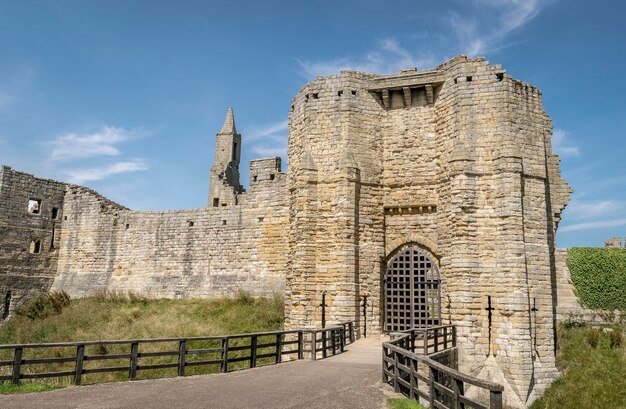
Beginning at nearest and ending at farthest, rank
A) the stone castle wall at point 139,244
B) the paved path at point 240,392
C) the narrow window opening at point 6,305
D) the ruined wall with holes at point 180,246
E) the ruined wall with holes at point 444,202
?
the paved path at point 240,392 < the ruined wall with holes at point 444,202 < the ruined wall with holes at point 180,246 < the stone castle wall at point 139,244 < the narrow window opening at point 6,305

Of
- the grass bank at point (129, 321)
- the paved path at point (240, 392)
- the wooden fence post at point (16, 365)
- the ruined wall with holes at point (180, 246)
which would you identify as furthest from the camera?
the ruined wall with holes at point (180, 246)

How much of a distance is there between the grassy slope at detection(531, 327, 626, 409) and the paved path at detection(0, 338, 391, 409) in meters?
6.67

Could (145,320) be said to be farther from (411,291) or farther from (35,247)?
(411,291)

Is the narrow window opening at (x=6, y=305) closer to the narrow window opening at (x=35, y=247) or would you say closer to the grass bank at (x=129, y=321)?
the grass bank at (x=129, y=321)

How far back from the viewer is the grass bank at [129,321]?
18.6 m

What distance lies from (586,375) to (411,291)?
565 cm

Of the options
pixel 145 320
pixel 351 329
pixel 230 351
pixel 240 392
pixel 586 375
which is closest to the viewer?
pixel 240 392

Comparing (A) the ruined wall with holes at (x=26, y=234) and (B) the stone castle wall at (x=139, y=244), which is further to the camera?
(A) the ruined wall with holes at (x=26, y=234)

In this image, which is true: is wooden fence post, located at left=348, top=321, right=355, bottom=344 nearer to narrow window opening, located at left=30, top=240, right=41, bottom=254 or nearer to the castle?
the castle

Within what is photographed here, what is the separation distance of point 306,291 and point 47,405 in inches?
399

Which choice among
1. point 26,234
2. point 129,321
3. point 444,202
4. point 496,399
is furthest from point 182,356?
point 26,234

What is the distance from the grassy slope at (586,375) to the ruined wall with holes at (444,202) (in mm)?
490

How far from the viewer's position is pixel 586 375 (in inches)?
580

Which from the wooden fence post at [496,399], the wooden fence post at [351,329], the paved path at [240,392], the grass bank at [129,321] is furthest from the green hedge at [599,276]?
the wooden fence post at [496,399]
